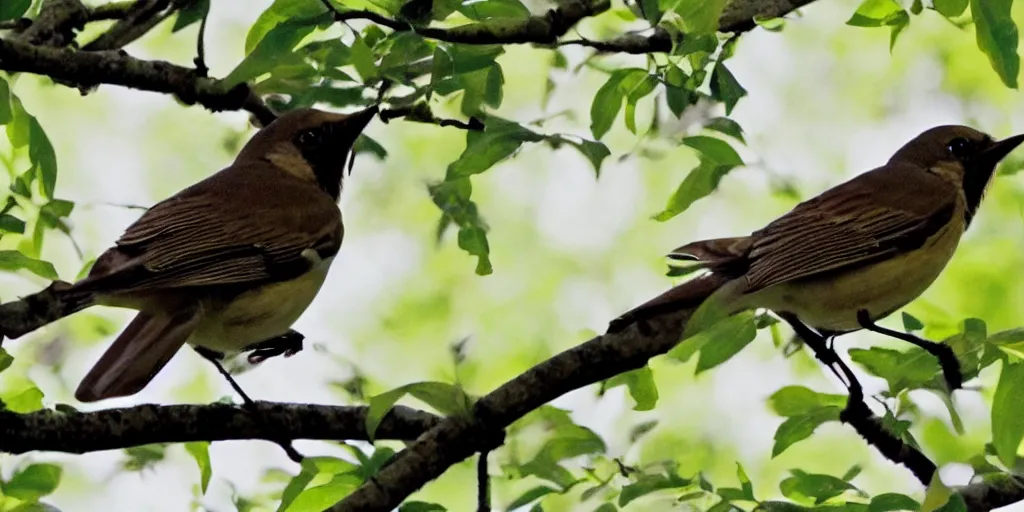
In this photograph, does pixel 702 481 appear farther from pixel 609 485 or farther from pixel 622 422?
pixel 622 422

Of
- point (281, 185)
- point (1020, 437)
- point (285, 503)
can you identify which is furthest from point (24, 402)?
point (1020, 437)

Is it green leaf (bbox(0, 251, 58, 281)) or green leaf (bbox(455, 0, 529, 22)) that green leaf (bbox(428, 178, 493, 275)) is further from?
green leaf (bbox(0, 251, 58, 281))

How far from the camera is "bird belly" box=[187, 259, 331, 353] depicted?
4.16 metres

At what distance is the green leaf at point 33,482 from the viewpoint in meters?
3.49

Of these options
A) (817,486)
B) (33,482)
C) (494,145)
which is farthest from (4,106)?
(817,486)

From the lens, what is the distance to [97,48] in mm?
4207

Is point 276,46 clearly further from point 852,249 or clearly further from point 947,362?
point 852,249

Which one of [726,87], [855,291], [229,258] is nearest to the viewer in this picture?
[726,87]

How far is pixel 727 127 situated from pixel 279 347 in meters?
2.01

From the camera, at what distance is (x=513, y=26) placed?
11.3 ft

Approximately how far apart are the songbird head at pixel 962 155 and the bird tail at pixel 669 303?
68.6 inches

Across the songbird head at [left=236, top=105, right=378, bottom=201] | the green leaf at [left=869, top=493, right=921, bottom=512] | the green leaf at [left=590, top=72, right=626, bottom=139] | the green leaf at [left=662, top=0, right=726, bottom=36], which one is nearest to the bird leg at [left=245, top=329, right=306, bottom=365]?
the songbird head at [left=236, top=105, right=378, bottom=201]

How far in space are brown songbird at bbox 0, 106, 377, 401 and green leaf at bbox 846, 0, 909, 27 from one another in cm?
162

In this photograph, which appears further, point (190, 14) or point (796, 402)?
point (190, 14)
